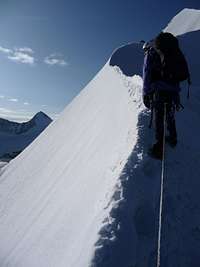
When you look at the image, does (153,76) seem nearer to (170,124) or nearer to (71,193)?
(170,124)

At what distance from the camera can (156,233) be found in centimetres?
465

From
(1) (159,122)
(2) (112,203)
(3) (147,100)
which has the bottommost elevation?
(2) (112,203)

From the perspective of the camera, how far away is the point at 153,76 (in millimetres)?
6262

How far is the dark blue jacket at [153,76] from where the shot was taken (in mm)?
6211

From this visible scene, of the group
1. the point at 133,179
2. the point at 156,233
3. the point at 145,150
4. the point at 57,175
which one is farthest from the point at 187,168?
the point at 57,175

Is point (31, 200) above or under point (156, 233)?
above

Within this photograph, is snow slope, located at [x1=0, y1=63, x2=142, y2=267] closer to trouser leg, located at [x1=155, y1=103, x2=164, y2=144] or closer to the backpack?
trouser leg, located at [x1=155, y1=103, x2=164, y2=144]

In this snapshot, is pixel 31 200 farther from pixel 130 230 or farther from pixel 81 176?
pixel 130 230

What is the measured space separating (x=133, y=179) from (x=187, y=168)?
4.07 feet

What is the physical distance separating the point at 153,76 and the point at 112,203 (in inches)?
101

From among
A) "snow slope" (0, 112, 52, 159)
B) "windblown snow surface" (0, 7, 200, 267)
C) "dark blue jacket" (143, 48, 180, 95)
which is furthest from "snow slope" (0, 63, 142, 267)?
"snow slope" (0, 112, 52, 159)

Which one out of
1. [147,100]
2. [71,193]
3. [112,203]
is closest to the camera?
[112,203]

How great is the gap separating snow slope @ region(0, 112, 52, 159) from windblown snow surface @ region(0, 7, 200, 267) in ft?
393

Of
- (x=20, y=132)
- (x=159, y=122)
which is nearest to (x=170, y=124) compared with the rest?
(x=159, y=122)
